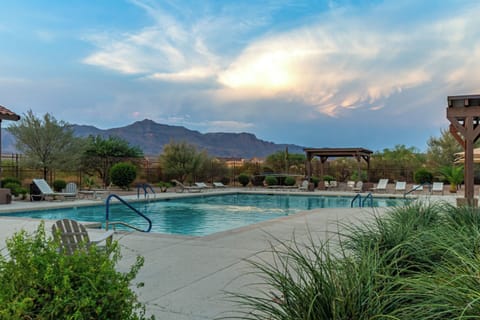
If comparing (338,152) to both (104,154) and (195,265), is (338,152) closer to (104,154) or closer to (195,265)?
(104,154)

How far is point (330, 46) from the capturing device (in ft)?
48.8

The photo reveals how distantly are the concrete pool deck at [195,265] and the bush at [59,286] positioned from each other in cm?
94

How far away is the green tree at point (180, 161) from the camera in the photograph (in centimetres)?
2425

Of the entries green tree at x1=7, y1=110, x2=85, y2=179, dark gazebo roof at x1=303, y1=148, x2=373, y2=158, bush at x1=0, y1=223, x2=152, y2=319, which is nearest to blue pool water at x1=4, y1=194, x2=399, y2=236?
green tree at x1=7, y1=110, x2=85, y2=179

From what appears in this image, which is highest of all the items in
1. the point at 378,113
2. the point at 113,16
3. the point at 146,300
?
the point at 113,16

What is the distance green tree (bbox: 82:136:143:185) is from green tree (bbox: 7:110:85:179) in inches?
101

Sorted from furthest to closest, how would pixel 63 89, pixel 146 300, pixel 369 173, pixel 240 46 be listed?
pixel 369 173 < pixel 63 89 < pixel 240 46 < pixel 146 300

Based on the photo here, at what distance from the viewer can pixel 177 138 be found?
87000 mm

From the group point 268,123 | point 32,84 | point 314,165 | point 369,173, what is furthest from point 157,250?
point 268,123

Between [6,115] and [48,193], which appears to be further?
[48,193]

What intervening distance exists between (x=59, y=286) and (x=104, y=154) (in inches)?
922

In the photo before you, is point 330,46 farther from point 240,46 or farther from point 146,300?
point 146,300

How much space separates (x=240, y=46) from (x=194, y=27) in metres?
2.13

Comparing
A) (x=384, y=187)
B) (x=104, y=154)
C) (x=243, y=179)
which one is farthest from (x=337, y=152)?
(x=104, y=154)
